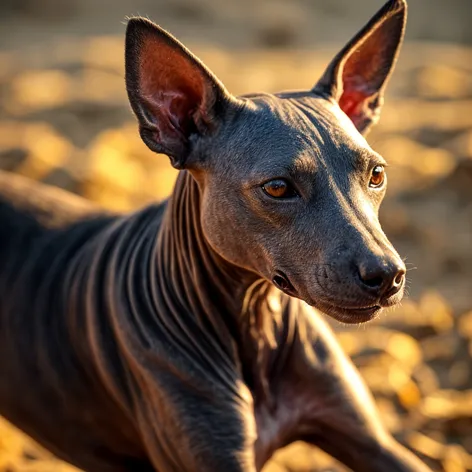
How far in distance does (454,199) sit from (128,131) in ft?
8.81

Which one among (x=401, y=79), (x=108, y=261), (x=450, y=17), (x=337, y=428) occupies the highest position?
(x=450, y=17)

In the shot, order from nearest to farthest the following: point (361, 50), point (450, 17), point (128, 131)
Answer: point (361, 50)
point (128, 131)
point (450, 17)

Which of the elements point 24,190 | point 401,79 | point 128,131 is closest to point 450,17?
point 401,79

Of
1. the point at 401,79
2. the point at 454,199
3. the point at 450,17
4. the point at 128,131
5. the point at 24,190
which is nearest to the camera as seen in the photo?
the point at 24,190

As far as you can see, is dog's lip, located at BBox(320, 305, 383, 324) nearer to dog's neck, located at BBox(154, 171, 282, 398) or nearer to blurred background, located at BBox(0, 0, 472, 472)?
dog's neck, located at BBox(154, 171, 282, 398)

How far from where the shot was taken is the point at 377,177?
3.00m

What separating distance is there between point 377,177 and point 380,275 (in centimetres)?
42

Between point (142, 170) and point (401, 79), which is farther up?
point (401, 79)

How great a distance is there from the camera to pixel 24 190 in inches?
161

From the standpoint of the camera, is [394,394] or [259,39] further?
[259,39]

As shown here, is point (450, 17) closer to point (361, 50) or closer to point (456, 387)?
point (456, 387)

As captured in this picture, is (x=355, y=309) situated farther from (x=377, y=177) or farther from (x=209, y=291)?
(x=209, y=291)

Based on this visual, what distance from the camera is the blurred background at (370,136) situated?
480cm

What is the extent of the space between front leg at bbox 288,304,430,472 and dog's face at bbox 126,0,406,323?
0.44 m
